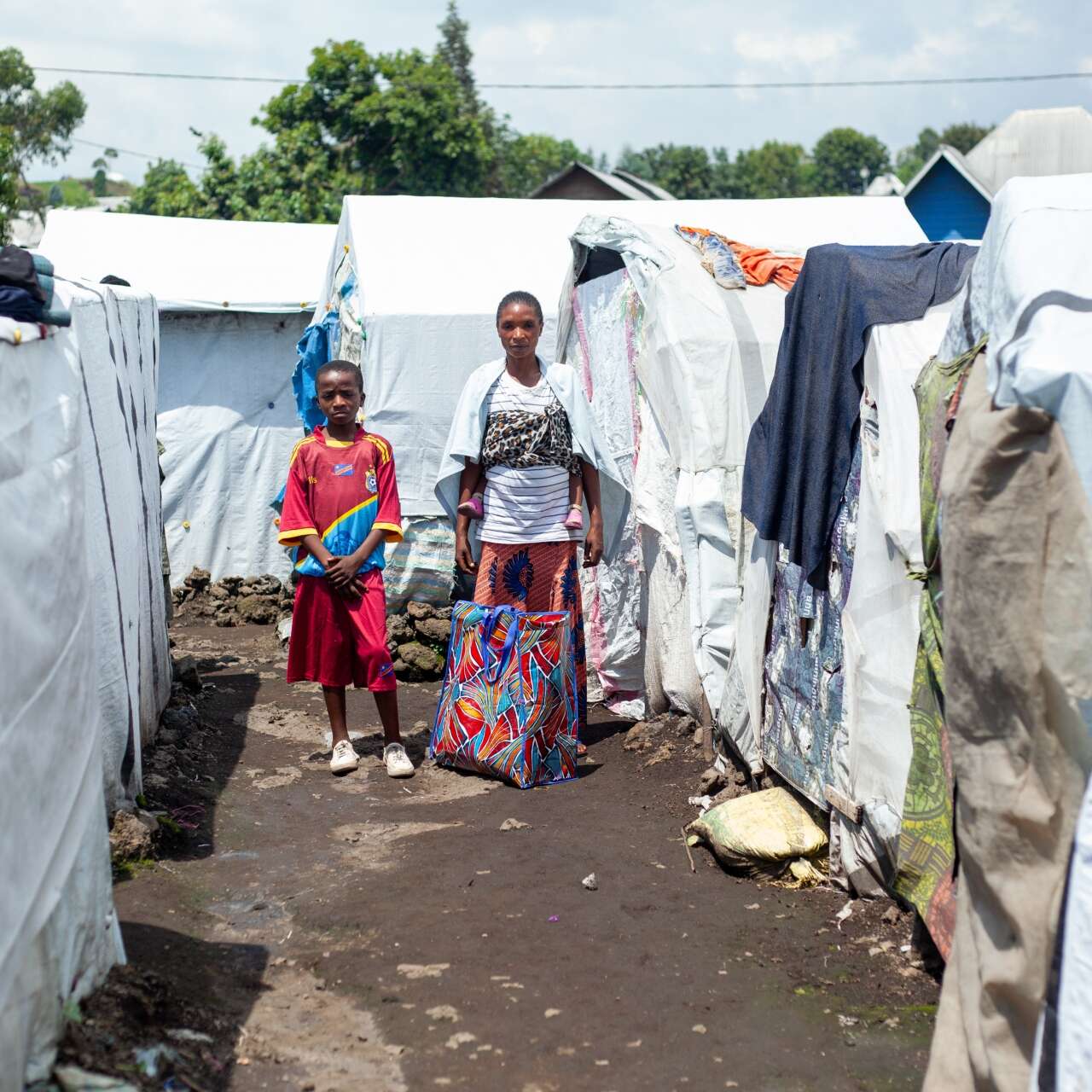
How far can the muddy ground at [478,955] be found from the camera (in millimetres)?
2996

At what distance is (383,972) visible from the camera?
354cm

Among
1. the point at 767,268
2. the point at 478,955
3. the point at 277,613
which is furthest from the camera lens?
the point at 277,613

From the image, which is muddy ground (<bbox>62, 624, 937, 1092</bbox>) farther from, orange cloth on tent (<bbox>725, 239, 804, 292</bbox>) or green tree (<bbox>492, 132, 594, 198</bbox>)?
green tree (<bbox>492, 132, 594, 198</bbox>)

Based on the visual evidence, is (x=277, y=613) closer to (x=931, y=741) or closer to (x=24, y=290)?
(x=24, y=290)

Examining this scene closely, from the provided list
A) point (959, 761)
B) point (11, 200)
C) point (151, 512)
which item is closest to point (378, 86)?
point (11, 200)

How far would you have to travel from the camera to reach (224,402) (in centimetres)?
1058

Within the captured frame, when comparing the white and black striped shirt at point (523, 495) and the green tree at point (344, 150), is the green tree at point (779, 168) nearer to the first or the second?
the green tree at point (344, 150)

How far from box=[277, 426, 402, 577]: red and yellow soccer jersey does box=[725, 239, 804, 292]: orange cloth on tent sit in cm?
197

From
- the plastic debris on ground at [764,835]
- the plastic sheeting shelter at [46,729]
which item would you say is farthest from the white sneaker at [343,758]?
the plastic sheeting shelter at [46,729]

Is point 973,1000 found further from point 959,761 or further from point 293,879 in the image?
point 293,879

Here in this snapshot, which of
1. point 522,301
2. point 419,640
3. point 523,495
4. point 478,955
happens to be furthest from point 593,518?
point 419,640

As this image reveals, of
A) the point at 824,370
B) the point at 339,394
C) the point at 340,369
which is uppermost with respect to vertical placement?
the point at 824,370

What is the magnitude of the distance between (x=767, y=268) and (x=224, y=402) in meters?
5.87

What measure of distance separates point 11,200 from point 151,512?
30.5ft
